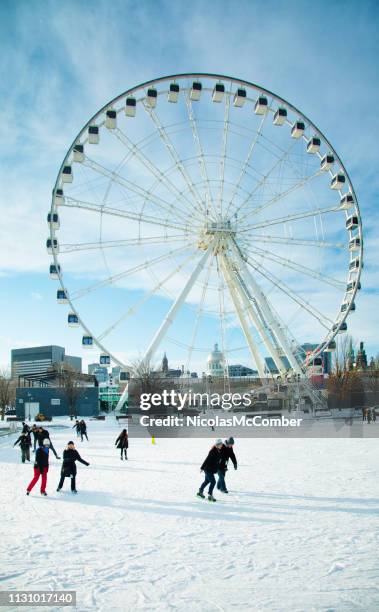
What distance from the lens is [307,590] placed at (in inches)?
224

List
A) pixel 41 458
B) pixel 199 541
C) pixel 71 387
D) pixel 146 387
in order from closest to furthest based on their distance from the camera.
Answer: pixel 199 541, pixel 41 458, pixel 146 387, pixel 71 387

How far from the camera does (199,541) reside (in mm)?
7648

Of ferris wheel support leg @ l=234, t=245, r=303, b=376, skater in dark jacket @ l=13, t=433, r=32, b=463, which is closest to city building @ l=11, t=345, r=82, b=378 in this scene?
ferris wheel support leg @ l=234, t=245, r=303, b=376

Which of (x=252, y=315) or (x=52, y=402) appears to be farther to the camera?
(x=52, y=402)

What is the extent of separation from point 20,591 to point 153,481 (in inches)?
304

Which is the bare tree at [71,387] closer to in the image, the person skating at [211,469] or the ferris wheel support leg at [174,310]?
the ferris wheel support leg at [174,310]

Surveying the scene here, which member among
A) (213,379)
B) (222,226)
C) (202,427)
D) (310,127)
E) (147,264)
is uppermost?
(310,127)

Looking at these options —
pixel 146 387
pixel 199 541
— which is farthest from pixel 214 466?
pixel 146 387

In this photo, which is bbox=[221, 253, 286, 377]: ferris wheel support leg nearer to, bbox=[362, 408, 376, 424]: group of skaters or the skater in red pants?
bbox=[362, 408, 376, 424]: group of skaters

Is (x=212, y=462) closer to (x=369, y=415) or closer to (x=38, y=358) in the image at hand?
(x=369, y=415)

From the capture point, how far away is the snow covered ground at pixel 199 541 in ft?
18.5

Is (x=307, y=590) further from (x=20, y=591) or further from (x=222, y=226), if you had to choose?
(x=222, y=226)

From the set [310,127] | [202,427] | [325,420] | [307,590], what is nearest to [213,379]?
[202,427]

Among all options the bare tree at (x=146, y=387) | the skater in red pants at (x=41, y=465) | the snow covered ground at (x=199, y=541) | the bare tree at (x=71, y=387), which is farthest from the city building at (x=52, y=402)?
the skater in red pants at (x=41, y=465)
